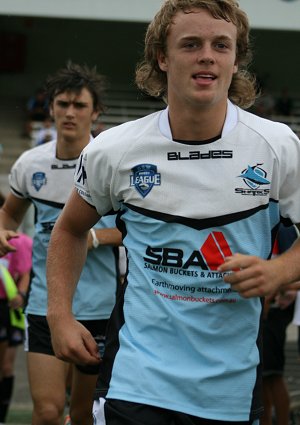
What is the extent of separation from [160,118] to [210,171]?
14.4 inches

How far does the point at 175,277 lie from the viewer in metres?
4.01

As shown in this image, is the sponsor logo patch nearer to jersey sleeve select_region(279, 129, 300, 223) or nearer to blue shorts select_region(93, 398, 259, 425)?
jersey sleeve select_region(279, 129, 300, 223)

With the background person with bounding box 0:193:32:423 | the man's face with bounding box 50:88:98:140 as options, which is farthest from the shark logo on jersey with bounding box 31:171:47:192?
the background person with bounding box 0:193:32:423

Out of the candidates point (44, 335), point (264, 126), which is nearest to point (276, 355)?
point (44, 335)

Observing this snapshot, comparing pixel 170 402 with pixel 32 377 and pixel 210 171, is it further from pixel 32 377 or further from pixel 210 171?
pixel 32 377

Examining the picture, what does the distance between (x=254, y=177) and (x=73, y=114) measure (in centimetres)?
341

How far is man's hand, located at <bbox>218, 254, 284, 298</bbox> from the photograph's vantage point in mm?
3609

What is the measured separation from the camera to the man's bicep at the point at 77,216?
14.2 ft

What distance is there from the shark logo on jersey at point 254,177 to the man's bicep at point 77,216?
679 mm

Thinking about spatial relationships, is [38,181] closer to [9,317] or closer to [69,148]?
[69,148]

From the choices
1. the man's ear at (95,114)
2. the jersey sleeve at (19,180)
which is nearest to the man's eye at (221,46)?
the jersey sleeve at (19,180)

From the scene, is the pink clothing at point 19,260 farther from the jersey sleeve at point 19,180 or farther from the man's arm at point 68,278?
the man's arm at point 68,278

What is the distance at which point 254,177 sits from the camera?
161 inches

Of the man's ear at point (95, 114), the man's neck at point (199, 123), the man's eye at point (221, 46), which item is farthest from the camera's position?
the man's ear at point (95, 114)
